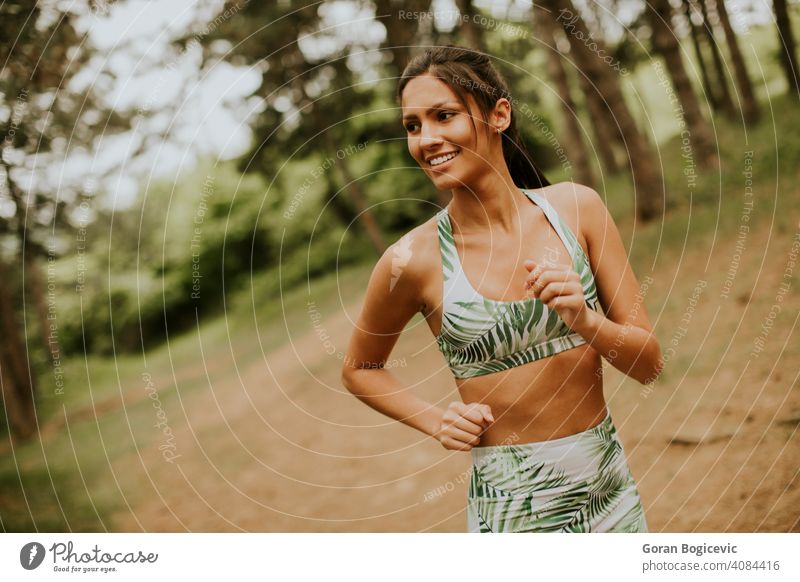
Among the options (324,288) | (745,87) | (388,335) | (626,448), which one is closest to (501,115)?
(388,335)

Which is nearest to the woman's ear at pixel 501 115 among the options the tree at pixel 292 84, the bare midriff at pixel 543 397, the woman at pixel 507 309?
the woman at pixel 507 309

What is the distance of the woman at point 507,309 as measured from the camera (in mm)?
1895

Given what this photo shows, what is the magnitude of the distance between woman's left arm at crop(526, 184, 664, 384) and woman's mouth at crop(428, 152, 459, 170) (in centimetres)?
35

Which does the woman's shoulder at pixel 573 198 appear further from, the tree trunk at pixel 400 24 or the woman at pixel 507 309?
the tree trunk at pixel 400 24

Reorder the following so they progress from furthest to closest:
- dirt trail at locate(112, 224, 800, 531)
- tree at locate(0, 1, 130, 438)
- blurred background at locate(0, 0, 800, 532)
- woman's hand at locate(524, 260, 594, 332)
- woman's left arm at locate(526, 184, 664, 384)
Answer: tree at locate(0, 1, 130, 438) < blurred background at locate(0, 0, 800, 532) < dirt trail at locate(112, 224, 800, 531) < woman's left arm at locate(526, 184, 664, 384) < woman's hand at locate(524, 260, 594, 332)

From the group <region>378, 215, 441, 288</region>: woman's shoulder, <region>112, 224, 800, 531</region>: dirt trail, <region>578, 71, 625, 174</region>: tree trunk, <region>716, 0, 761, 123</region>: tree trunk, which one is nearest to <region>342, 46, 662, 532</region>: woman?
<region>378, 215, 441, 288</region>: woman's shoulder

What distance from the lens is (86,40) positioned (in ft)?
17.5

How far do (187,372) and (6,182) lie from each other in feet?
26.2

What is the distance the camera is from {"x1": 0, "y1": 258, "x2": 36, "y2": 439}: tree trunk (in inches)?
401

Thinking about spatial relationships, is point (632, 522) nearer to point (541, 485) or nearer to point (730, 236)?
point (541, 485)

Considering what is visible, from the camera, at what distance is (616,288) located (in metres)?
1.88

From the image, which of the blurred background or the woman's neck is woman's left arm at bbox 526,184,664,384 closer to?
the woman's neck
